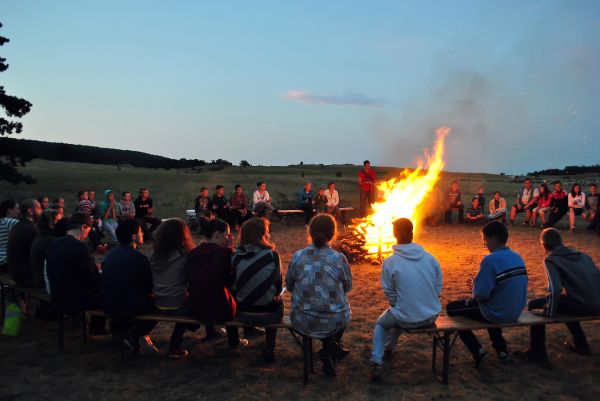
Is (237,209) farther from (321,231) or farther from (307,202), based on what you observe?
(321,231)

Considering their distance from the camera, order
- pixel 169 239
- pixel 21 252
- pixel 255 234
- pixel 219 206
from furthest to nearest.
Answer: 1. pixel 219 206
2. pixel 21 252
3. pixel 169 239
4. pixel 255 234

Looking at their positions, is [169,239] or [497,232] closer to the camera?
[497,232]

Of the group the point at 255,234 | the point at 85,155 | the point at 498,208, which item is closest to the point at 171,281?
the point at 255,234

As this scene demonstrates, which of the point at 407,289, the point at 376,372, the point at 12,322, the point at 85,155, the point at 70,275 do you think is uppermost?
the point at 85,155

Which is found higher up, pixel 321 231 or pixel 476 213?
pixel 321 231

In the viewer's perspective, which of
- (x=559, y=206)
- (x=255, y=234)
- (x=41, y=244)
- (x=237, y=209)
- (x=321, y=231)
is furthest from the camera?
(x=237, y=209)

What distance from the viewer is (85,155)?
8006 cm

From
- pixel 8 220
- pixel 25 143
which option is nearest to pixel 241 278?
pixel 8 220

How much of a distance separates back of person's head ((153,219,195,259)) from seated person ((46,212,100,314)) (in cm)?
91

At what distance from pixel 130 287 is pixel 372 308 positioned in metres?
3.66

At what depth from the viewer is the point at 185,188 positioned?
29.5m

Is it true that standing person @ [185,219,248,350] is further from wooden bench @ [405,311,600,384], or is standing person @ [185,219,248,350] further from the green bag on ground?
the green bag on ground

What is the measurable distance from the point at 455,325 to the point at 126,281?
3.47 m

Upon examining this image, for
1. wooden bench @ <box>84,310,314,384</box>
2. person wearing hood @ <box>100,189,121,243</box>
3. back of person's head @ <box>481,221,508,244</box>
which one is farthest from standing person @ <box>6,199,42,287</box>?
person wearing hood @ <box>100,189,121,243</box>
